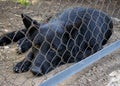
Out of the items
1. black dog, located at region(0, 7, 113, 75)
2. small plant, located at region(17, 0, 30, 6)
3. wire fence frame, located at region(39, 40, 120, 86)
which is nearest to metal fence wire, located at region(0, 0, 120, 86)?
black dog, located at region(0, 7, 113, 75)

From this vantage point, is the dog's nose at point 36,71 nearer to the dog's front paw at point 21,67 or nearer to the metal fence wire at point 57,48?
the metal fence wire at point 57,48

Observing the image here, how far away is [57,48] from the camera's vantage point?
3184mm

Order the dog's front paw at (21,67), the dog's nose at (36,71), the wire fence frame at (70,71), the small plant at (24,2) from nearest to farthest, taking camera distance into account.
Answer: the wire fence frame at (70,71), the dog's nose at (36,71), the dog's front paw at (21,67), the small plant at (24,2)

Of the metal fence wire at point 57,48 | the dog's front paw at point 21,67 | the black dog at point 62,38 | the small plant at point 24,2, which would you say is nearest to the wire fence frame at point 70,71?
the metal fence wire at point 57,48

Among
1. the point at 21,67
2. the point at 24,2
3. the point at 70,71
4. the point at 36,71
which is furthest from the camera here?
the point at 24,2

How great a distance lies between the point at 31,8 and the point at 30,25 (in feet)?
5.91

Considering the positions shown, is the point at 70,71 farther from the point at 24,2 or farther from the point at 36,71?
the point at 24,2

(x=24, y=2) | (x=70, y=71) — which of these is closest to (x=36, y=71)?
(x=70, y=71)

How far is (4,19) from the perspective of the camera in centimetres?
429

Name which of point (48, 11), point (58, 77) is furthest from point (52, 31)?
point (48, 11)

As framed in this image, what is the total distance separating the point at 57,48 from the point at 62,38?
13 centimetres

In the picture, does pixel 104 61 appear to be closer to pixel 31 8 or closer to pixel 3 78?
pixel 3 78

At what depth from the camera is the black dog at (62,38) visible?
120 inches

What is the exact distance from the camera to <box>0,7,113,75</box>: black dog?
3.05 meters
